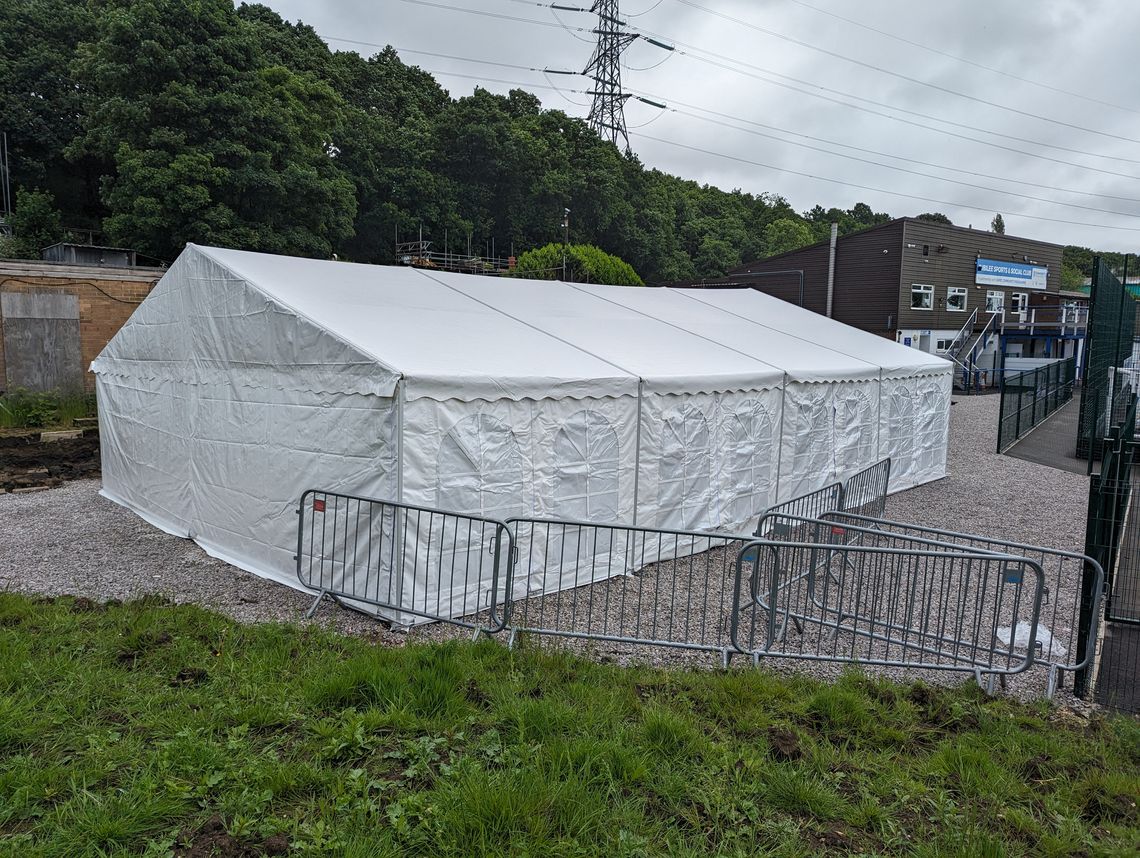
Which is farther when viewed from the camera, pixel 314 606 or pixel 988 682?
pixel 314 606

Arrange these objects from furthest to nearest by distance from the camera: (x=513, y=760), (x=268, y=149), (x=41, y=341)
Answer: (x=268, y=149)
(x=41, y=341)
(x=513, y=760)

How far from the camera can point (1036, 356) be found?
36000 millimetres

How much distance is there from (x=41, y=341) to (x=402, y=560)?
15760 millimetres

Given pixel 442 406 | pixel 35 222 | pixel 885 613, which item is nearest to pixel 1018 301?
pixel 885 613

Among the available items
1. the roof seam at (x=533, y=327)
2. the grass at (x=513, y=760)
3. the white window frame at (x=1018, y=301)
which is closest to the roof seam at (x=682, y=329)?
the roof seam at (x=533, y=327)

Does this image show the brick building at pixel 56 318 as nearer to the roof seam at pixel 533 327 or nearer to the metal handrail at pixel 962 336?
the roof seam at pixel 533 327

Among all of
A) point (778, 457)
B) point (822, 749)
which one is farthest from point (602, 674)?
point (778, 457)

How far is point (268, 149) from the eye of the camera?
26875 mm

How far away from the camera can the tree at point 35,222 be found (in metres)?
28.4

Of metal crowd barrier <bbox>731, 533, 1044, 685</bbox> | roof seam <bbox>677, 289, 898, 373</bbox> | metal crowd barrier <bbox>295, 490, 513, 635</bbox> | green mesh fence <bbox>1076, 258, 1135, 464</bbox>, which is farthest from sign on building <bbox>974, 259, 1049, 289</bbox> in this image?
metal crowd barrier <bbox>295, 490, 513, 635</bbox>

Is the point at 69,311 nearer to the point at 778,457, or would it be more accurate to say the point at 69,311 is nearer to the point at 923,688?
the point at 778,457

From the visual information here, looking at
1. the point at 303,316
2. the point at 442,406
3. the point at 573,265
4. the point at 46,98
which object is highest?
the point at 46,98

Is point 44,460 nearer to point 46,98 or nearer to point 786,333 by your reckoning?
point 786,333

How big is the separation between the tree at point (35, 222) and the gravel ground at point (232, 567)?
22798 mm
